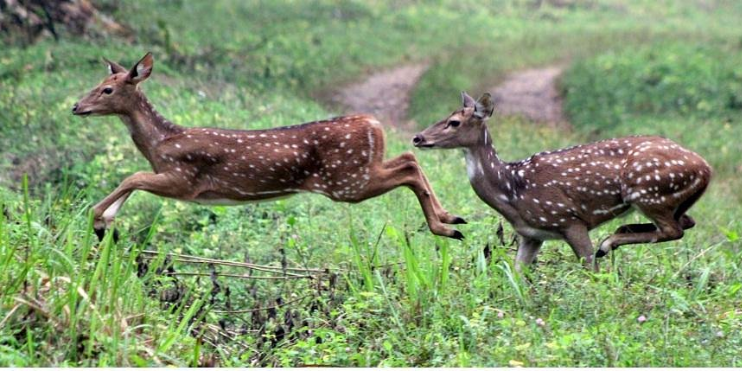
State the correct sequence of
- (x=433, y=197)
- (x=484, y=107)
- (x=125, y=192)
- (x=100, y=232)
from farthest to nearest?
(x=484, y=107) < (x=433, y=197) < (x=125, y=192) < (x=100, y=232)

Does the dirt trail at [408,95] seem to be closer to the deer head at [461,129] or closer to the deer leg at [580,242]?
the deer head at [461,129]

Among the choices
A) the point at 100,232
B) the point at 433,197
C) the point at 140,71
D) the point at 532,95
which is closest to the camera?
the point at 100,232

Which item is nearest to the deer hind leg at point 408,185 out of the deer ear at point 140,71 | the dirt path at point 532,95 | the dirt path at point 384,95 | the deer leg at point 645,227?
the deer leg at point 645,227

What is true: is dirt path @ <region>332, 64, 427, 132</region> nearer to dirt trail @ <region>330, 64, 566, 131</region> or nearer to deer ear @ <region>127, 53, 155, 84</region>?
dirt trail @ <region>330, 64, 566, 131</region>

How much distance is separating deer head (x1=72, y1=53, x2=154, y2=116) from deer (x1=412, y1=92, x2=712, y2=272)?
212cm

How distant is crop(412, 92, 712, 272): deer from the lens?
27.8 feet

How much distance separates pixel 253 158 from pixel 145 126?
88 centimetres

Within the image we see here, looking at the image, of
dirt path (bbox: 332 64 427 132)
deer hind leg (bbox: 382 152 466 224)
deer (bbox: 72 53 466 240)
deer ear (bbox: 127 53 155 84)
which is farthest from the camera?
dirt path (bbox: 332 64 427 132)

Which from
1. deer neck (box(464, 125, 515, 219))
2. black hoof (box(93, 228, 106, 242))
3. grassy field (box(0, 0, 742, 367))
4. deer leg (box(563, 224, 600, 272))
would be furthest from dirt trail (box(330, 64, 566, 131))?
black hoof (box(93, 228, 106, 242))

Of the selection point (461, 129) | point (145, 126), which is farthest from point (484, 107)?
point (145, 126)

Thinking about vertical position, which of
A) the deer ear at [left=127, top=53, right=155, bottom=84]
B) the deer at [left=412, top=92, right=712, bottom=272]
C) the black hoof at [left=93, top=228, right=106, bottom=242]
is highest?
the deer ear at [left=127, top=53, right=155, bottom=84]

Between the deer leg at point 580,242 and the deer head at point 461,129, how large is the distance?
0.98 m

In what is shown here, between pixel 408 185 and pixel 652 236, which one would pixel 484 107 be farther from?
pixel 652 236

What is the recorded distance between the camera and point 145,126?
8898 millimetres
